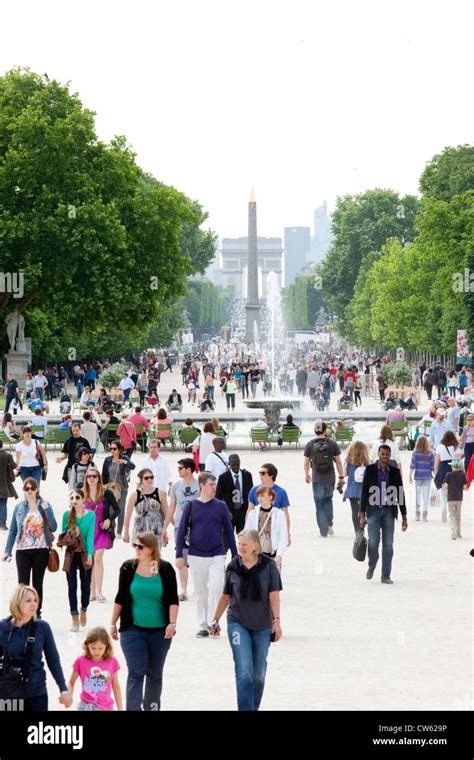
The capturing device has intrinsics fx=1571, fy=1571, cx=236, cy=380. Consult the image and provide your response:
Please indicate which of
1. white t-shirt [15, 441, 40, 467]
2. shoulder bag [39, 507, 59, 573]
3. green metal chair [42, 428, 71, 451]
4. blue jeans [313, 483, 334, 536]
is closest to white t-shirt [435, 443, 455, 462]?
blue jeans [313, 483, 334, 536]

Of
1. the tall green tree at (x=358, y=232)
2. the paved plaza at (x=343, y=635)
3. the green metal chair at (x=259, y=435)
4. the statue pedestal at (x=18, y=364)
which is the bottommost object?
the paved plaza at (x=343, y=635)

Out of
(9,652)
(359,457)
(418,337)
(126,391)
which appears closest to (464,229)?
(418,337)

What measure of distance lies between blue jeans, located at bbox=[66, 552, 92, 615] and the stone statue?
137 ft

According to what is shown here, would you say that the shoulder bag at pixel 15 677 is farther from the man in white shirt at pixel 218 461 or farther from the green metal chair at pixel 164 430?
the green metal chair at pixel 164 430

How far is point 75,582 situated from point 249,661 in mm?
3619

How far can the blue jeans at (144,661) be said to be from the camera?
9.44 metres

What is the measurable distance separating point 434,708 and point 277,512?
2.76m

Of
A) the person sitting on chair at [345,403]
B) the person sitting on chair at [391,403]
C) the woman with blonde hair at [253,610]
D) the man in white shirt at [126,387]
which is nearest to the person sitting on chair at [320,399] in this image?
the person sitting on chair at [345,403]

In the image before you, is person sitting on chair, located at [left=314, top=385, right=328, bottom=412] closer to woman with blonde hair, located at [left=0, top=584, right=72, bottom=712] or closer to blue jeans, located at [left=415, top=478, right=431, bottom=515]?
blue jeans, located at [left=415, top=478, right=431, bottom=515]

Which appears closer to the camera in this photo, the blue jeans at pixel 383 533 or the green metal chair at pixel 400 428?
the blue jeans at pixel 383 533

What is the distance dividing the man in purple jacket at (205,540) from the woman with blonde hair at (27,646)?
12.9 feet

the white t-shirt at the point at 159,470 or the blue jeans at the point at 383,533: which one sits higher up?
the white t-shirt at the point at 159,470

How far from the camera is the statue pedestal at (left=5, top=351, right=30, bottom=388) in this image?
57.1 metres

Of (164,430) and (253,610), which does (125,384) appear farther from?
(253,610)
